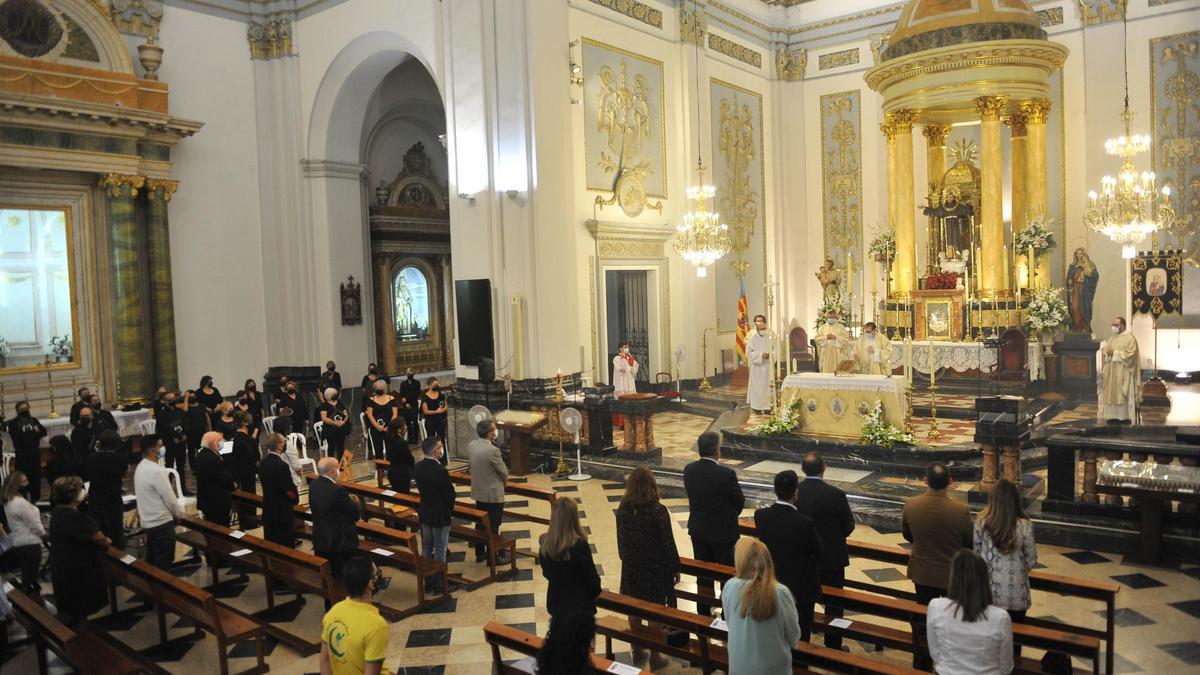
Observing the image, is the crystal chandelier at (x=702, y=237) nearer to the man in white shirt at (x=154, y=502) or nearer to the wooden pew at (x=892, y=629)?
the wooden pew at (x=892, y=629)

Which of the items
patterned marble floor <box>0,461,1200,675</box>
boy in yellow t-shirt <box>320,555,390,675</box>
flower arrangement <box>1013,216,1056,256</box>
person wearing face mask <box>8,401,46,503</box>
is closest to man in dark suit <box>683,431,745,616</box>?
patterned marble floor <box>0,461,1200,675</box>

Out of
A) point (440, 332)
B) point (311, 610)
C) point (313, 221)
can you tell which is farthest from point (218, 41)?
point (311, 610)

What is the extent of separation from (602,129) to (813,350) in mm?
7087

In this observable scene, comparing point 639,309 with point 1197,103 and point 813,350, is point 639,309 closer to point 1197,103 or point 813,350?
point 813,350

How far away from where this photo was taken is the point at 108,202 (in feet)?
47.4

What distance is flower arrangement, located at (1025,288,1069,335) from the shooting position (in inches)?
619

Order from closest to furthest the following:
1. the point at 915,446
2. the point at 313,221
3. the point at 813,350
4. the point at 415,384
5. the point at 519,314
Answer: the point at 915,446, the point at 519,314, the point at 415,384, the point at 313,221, the point at 813,350

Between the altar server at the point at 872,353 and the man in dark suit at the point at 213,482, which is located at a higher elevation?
the altar server at the point at 872,353

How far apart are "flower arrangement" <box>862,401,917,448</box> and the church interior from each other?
66mm

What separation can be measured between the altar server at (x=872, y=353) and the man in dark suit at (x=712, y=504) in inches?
294

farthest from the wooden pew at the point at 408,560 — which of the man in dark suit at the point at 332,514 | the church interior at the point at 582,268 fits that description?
the man in dark suit at the point at 332,514

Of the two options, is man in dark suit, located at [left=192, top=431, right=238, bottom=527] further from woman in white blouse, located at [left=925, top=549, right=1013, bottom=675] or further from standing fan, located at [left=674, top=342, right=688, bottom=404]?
standing fan, located at [left=674, top=342, right=688, bottom=404]

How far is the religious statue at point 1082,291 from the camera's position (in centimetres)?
1642

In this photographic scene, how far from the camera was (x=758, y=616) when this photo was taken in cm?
392
